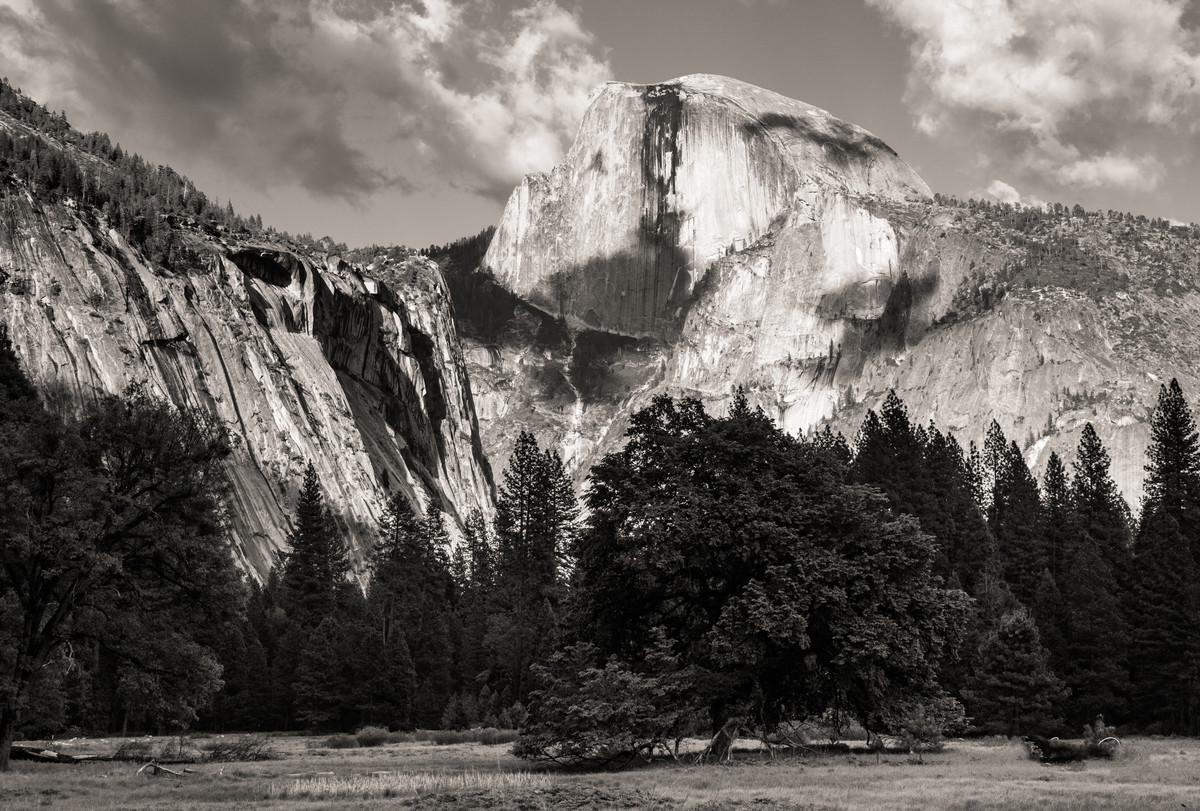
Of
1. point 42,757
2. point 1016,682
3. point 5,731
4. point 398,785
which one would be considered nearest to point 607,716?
point 398,785

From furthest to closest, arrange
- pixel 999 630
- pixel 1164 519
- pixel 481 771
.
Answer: pixel 1164 519 < pixel 999 630 < pixel 481 771

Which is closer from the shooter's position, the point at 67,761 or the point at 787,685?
the point at 67,761

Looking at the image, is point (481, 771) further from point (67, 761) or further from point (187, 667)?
point (67, 761)

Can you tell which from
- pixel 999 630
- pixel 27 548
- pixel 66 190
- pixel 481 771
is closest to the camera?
pixel 27 548

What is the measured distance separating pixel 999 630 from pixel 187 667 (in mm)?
35545

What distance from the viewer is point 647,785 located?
75.4ft

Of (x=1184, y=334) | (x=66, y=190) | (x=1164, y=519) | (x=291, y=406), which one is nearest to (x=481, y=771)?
(x=1164, y=519)

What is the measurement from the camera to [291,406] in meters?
116

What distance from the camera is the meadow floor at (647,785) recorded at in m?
19.5

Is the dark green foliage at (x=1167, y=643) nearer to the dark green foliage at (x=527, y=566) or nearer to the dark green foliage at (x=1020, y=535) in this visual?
the dark green foliage at (x=1020, y=535)

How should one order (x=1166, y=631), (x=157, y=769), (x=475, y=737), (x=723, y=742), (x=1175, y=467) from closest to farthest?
(x=157, y=769) → (x=723, y=742) → (x=475, y=737) → (x=1166, y=631) → (x=1175, y=467)

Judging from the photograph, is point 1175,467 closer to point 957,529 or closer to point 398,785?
point 957,529

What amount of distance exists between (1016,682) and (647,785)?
30387 millimetres

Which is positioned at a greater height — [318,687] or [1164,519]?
[1164,519]
